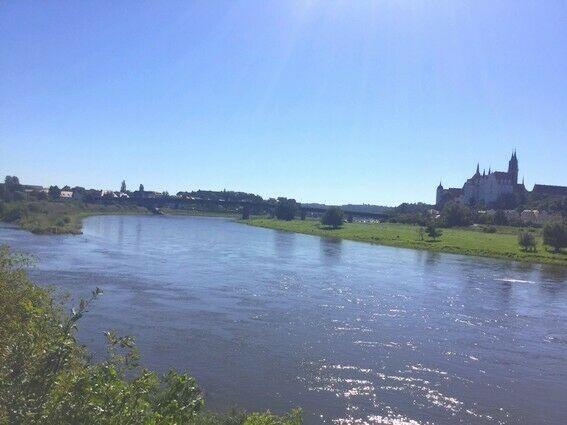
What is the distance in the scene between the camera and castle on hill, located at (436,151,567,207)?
139m

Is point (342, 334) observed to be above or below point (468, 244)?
below

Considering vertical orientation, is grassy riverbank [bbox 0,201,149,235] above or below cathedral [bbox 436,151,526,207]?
below

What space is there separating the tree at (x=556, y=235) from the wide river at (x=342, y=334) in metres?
21.1

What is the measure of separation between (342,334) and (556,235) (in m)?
48.9

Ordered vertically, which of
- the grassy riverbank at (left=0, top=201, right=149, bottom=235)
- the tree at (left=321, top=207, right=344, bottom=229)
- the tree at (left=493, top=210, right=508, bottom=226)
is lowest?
the grassy riverbank at (left=0, top=201, right=149, bottom=235)

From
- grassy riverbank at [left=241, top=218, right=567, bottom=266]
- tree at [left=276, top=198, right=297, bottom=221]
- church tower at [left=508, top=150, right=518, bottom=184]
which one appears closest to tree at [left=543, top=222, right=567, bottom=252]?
grassy riverbank at [left=241, top=218, right=567, bottom=266]

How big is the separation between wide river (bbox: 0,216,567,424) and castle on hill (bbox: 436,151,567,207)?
10408 cm

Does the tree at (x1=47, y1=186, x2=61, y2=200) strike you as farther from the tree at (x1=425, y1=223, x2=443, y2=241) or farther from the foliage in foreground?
the foliage in foreground

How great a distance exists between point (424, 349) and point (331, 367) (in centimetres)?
438

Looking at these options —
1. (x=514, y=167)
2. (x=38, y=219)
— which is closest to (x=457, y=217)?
(x=514, y=167)

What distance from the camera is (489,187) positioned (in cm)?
14225

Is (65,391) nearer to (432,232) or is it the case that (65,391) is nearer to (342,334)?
(342,334)

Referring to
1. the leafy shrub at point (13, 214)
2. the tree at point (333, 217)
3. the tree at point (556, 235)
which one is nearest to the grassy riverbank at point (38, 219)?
the leafy shrub at point (13, 214)

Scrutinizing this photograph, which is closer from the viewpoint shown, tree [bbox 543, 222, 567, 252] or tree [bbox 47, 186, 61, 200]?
tree [bbox 543, 222, 567, 252]
